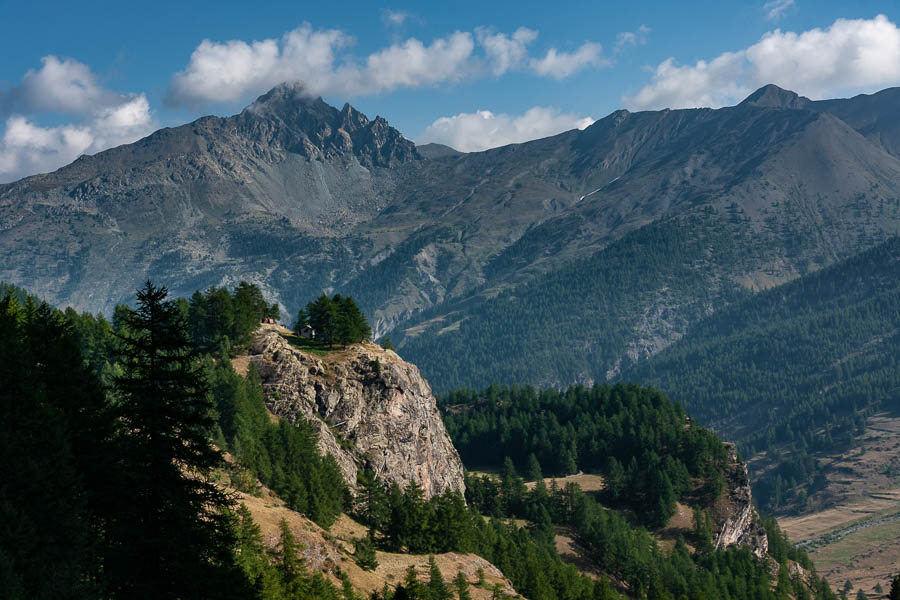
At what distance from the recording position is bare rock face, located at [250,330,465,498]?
103 meters

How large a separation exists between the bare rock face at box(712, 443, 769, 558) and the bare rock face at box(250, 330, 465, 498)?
67153 mm

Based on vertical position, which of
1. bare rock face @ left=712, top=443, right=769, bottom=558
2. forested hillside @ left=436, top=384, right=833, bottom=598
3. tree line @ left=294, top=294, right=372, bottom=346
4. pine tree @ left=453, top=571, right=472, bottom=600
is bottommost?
bare rock face @ left=712, top=443, right=769, bottom=558

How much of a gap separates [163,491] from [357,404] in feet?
270

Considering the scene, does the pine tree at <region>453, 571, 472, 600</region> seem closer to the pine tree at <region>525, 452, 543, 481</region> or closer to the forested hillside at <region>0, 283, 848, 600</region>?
the forested hillside at <region>0, 283, 848, 600</region>

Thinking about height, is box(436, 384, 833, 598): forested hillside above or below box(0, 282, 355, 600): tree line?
below

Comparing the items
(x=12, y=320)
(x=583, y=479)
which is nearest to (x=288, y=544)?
(x=12, y=320)

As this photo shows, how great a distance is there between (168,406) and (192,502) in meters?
4.02

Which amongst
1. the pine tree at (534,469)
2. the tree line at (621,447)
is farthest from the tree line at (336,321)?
the tree line at (621,447)

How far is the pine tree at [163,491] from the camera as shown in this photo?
2828 centimetres

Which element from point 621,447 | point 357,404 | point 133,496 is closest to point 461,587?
point 357,404

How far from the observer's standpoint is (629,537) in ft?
431

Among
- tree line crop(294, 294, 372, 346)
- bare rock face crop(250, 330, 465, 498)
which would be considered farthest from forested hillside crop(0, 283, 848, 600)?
tree line crop(294, 294, 372, 346)

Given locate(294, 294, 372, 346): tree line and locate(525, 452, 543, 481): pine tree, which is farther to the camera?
locate(525, 452, 543, 481): pine tree

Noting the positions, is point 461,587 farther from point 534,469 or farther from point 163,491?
point 534,469
